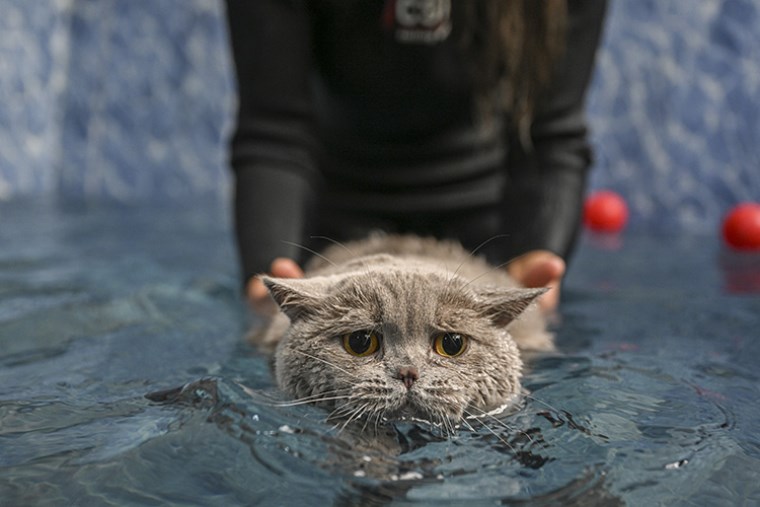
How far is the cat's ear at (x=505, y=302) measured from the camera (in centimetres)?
128

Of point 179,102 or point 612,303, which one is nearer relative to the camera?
point 612,303

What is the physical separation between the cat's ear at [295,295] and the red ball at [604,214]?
2820 millimetres

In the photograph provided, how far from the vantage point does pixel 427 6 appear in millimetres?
1942

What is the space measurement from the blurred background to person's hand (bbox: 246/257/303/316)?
283 centimetres

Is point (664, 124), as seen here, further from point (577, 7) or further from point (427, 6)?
point (427, 6)

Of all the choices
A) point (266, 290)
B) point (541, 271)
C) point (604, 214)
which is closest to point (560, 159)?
point (541, 271)

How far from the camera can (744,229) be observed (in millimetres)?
3281

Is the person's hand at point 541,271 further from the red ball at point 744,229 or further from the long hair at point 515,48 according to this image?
the red ball at point 744,229

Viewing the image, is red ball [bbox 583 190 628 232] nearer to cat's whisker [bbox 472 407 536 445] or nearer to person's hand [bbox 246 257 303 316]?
person's hand [bbox 246 257 303 316]

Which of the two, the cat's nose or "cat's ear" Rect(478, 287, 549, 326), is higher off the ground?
"cat's ear" Rect(478, 287, 549, 326)

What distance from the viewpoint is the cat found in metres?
1.16

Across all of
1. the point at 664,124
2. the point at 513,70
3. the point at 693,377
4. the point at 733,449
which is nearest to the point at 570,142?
the point at 513,70

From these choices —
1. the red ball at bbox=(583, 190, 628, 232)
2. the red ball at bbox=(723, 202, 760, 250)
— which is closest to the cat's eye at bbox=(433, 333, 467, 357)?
the red ball at bbox=(723, 202, 760, 250)

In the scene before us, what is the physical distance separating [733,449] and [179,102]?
14.5ft
